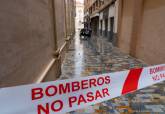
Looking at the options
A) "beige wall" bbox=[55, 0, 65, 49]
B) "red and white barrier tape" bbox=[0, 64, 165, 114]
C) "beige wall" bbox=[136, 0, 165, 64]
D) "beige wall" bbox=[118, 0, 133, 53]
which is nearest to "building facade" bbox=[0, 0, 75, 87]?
"red and white barrier tape" bbox=[0, 64, 165, 114]

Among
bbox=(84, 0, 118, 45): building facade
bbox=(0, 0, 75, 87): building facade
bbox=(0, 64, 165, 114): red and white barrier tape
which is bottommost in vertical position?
bbox=(0, 64, 165, 114): red and white barrier tape

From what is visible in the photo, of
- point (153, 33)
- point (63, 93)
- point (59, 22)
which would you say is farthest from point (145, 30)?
point (63, 93)

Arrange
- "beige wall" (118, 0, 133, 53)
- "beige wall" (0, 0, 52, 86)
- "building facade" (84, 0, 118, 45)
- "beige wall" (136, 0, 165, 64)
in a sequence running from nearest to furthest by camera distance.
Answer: "beige wall" (0, 0, 52, 86), "beige wall" (136, 0, 165, 64), "beige wall" (118, 0, 133, 53), "building facade" (84, 0, 118, 45)

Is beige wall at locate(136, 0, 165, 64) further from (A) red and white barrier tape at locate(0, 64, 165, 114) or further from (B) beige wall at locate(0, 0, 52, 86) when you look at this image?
(B) beige wall at locate(0, 0, 52, 86)

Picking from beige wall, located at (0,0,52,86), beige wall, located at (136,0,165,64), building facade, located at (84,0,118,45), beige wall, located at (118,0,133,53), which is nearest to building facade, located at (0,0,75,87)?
beige wall, located at (0,0,52,86)

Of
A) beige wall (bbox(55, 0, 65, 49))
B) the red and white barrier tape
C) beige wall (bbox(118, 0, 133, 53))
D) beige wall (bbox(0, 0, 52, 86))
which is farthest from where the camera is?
beige wall (bbox(118, 0, 133, 53))

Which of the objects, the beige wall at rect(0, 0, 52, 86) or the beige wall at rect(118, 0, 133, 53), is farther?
the beige wall at rect(118, 0, 133, 53)

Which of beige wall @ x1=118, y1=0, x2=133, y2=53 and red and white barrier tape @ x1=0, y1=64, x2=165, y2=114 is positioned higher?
beige wall @ x1=118, y1=0, x2=133, y2=53

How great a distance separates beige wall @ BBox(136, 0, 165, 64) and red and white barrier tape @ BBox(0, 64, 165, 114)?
3132 millimetres

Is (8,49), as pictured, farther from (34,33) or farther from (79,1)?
(79,1)

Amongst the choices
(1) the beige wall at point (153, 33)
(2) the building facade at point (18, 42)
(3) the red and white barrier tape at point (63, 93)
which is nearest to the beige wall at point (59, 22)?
(2) the building facade at point (18, 42)

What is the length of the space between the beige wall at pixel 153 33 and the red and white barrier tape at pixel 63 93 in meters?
3.13

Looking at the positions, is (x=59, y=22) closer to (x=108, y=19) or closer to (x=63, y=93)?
(x=63, y=93)

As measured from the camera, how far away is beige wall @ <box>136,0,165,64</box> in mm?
4367
